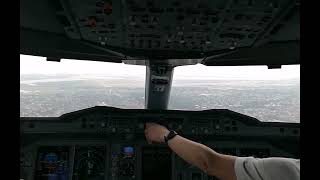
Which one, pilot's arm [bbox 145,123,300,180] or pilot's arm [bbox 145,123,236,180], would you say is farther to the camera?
pilot's arm [bbox 145,123,236,180]

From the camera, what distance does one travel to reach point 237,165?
1431 mm

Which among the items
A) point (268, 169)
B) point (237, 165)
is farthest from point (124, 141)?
point (268, 169)

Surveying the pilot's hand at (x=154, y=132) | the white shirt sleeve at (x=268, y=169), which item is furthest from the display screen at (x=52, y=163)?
the white shirt sleeve at (x=268, y=169)

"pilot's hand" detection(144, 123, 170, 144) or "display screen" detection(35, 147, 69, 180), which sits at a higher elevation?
"pilot's hand" detection(144, 123, 170, 144)

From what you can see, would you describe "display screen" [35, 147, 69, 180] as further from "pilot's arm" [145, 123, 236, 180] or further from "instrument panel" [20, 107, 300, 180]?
"pilot's arm" [145, 123, 236, 180]

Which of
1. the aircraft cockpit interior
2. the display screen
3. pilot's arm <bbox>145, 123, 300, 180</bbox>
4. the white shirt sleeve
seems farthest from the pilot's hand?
the white shirt sleeve

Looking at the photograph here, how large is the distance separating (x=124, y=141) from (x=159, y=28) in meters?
1.80

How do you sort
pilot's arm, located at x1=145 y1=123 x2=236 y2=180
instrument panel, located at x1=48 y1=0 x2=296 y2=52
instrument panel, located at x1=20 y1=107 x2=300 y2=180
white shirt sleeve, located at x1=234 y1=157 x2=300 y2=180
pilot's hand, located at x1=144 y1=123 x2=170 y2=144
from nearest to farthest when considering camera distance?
white shirt sleeve, located at x1=234 y1=157 x2=300 y2=180
pilot's arm, located at x1=145 y1=123 x2=236 y2=180
instrument panel, located at x1=48 y1=0 x2=296 y2=52
pilot's hand, located at x1=144 y1=123 x2=170 y2=144
instrument panel, located at x1=20 y1=107 x2=300 y2=180

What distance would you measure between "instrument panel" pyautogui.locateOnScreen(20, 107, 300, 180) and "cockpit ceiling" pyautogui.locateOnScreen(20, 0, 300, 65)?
0.70 metres

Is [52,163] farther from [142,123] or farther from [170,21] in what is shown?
[170,21]

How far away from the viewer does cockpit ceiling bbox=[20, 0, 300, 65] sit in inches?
81.9

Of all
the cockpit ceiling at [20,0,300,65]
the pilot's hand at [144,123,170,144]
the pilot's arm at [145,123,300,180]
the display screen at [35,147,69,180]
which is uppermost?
the cockpit ceiling at [20,0,300,65]
